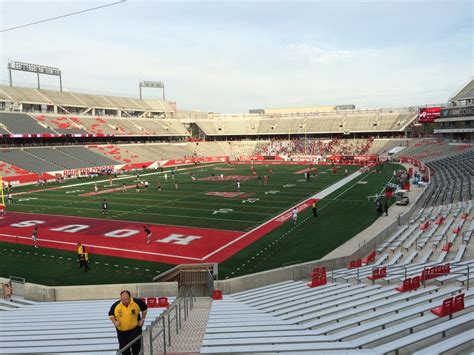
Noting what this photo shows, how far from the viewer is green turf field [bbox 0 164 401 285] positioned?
1562 centimetres

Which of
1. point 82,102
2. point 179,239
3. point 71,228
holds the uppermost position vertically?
point 82,102

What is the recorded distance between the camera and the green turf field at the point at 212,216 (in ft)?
51.2

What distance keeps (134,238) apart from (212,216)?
5.86m

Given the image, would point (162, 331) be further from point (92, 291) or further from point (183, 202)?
point (183, 202)

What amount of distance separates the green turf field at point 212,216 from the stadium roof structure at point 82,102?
27013 mm

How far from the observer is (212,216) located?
2470 centimetres

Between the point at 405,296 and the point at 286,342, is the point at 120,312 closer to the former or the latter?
the point at 286,342

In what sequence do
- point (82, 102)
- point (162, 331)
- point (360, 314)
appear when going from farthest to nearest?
point (82, 102)
point (360, 314)
point (162, 331)

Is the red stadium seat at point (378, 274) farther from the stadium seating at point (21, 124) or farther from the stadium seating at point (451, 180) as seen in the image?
the stadium seating at point (21, 124)

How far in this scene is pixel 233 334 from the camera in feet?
20.9

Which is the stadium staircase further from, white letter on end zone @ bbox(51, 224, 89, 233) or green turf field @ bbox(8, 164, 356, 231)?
white letter on end zone @ bbox(51, 224, 89, 233)

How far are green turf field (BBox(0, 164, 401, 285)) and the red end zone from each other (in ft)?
2.35

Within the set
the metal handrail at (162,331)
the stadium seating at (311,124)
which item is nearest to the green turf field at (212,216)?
the metal handrail at (162,331)

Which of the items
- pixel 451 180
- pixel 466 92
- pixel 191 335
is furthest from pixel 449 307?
pixel 466 92
